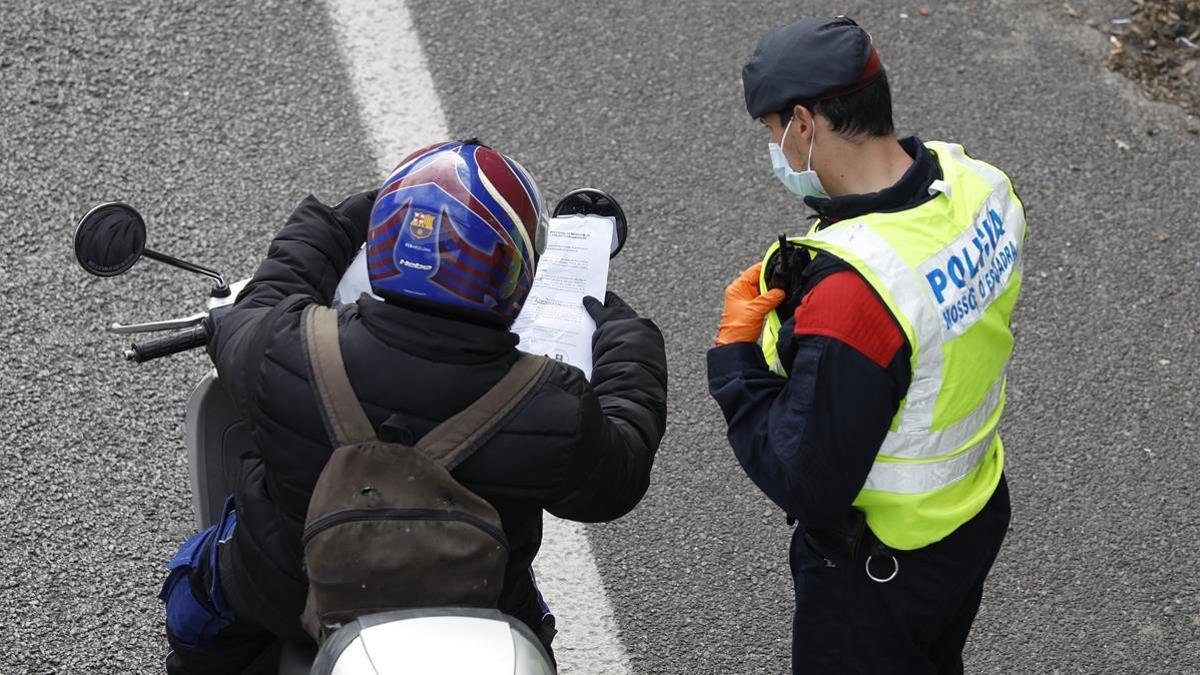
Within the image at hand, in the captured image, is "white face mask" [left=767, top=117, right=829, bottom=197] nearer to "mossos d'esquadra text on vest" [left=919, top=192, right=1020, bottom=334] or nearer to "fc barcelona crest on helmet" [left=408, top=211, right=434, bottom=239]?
"mossos d'esquadra text on vest" [left=919, top=192, right=1020, bottom=334]

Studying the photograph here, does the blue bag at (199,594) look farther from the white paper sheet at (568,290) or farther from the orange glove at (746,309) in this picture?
the orange glove at (746,309)

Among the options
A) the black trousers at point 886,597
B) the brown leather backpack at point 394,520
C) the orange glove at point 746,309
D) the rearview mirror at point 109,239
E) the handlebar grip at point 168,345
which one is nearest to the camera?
the brown leather backpack at point 394,520

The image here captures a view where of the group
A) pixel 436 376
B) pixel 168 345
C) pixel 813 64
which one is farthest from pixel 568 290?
pixel 168 345

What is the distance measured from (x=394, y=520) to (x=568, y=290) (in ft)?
2.27

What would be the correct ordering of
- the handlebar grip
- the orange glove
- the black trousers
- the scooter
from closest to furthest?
the scooter < the handlebar grip < the orange glove < the black trousers

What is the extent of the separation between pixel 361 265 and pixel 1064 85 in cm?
368

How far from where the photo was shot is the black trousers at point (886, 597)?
2699 millimetres

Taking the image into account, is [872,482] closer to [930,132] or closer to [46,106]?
[930,132]

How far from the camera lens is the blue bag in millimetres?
2516

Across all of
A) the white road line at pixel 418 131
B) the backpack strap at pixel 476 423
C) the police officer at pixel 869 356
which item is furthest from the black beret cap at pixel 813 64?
the white road line at pixel 418 131

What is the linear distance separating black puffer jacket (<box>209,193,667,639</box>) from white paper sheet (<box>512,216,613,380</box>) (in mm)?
55

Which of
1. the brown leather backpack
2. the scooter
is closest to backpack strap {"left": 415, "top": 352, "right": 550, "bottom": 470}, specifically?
the brown leather backpack

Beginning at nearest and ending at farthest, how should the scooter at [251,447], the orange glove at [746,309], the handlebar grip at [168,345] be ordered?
the scooter at [251,447], the handlebar grip at [168,345], the orange glove at [746,309]

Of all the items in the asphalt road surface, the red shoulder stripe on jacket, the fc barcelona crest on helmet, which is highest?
the fc barcelona crest on helmet
